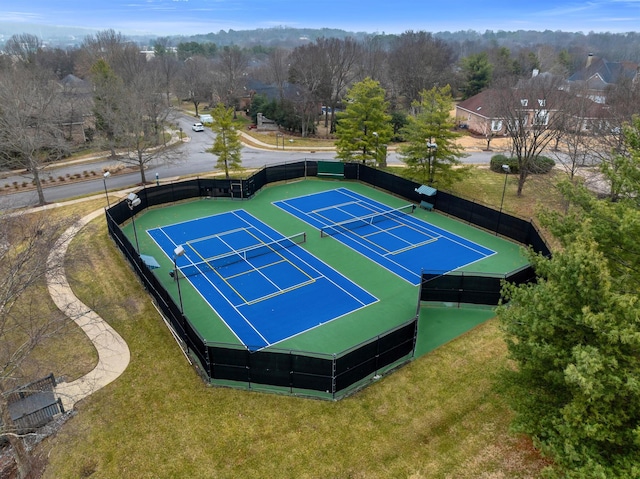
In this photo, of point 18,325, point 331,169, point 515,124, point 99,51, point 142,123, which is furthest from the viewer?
point 99,51

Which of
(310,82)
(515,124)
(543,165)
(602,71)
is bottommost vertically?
Answer: (543,165)

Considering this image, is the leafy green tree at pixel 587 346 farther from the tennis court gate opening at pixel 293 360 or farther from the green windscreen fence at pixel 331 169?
the green windscreen fence at pixel 331 169

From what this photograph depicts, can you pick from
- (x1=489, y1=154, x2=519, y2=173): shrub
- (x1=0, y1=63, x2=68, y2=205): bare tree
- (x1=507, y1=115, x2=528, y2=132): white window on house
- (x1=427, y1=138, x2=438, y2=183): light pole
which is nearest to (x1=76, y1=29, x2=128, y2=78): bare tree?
(x1=0, y1=63, x2=68, y2=205): bare tree

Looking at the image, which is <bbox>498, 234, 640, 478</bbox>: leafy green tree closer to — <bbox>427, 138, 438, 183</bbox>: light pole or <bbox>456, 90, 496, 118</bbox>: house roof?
<bbox>427, 138, 438, 183</bbox>: light pole

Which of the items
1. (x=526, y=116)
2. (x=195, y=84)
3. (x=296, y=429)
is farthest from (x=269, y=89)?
(x=296, y=429)

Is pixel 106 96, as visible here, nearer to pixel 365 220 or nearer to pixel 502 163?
pixel 365 220

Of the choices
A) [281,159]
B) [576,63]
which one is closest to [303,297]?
[281,159]

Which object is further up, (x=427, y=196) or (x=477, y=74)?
(x=477, y=74)
